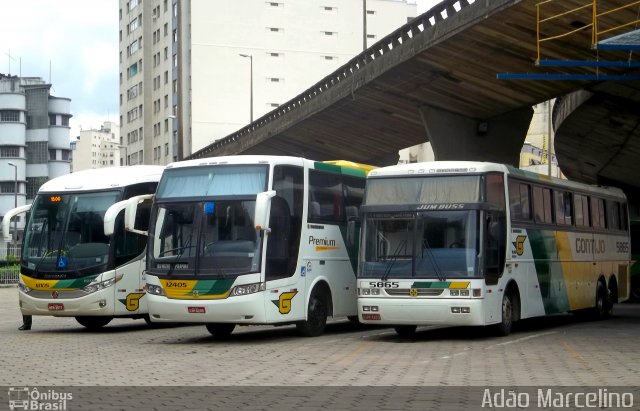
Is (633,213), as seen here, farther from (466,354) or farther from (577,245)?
(466,354)

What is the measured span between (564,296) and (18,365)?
40.4 feet

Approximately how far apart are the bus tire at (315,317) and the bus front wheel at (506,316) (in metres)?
3.23

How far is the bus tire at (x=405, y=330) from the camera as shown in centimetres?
2058

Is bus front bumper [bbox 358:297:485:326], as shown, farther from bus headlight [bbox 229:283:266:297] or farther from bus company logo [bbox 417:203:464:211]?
bus headlight [bbox 229:283:266:297]

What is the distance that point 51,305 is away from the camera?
884 inches

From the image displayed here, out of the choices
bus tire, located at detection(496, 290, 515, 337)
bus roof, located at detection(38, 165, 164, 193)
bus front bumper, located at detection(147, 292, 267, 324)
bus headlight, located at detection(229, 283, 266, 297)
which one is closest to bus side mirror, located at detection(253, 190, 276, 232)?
bus headlight, located at detection(229, 283, 266, 297)

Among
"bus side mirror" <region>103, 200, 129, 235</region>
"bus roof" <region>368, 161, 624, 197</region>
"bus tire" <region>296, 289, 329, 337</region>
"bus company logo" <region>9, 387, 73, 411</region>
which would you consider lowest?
"bus company logo" <region>9, 387, 73, 411</region>

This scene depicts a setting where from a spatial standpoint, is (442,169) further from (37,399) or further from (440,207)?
(37,399)

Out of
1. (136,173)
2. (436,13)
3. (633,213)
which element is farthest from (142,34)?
(136,173)

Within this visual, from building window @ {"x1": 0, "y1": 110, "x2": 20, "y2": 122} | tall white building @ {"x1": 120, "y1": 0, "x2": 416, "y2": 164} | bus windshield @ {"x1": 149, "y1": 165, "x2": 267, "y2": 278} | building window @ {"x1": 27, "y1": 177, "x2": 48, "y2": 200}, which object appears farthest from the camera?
building window @ {"x1": 27, "y1": 177, "x2": 48, "y2": 200}

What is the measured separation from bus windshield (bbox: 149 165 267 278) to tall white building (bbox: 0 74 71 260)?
10687 centimetres

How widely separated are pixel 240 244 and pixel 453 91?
2114 centimetres

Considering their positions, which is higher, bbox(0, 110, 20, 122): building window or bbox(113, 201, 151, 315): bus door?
bbox(0, 110, 20, 122): building window

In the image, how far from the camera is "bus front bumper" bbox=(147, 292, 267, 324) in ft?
62.0
